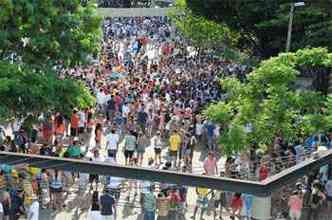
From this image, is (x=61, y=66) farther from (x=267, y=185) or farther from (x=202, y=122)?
(x=267, y=185)

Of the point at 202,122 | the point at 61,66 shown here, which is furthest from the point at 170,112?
the point at 61,66

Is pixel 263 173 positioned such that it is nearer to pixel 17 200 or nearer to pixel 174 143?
pixel 17 200

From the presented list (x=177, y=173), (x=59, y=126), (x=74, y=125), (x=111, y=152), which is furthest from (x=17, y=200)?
(x=74, y=125)

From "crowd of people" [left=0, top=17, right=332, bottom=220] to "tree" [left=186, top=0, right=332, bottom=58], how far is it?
2.48 metres

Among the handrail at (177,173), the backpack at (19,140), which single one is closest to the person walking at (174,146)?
the backpack at (19,140)

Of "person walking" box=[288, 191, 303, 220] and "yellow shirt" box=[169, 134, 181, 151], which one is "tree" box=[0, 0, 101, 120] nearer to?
"yellow shirt" box=[169, 134, 181, 151]

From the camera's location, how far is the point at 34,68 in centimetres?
1988

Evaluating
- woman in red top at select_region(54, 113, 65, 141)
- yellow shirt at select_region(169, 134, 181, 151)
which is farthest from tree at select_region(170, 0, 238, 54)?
yellow shirt at select_region(169, 134, 181, 151)

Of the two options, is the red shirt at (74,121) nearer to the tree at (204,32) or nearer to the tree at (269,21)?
the tree at (269,21)

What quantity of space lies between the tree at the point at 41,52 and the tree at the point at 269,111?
3.86 m

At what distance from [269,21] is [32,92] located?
63.1 ft

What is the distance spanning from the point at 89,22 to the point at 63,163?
1713cm

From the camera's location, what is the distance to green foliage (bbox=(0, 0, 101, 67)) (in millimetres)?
19375

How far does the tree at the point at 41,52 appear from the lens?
18.9m
